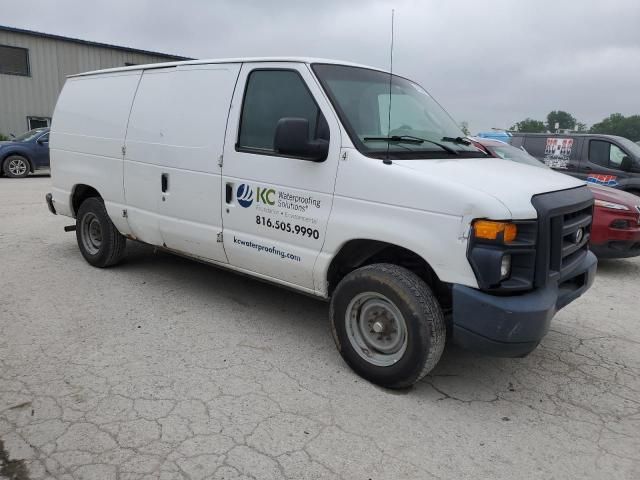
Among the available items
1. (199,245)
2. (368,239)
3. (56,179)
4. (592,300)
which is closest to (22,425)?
(199,245)

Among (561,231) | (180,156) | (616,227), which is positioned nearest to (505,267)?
(561,231)

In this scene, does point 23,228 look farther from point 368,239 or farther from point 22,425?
point 368,239

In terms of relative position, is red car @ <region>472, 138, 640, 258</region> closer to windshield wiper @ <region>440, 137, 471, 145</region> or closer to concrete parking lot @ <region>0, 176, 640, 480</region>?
concrete parking lot @ <region>0, 176, 640, 480</region>

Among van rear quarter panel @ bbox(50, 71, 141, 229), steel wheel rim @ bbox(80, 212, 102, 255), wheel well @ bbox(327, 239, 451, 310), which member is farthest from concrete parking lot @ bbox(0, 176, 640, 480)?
van rear quarter panel @ bbox(50, 71, 141, 229)

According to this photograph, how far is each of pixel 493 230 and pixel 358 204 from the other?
0.91m

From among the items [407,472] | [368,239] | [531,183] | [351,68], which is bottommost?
[407,472]

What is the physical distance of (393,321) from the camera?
11.2 feet

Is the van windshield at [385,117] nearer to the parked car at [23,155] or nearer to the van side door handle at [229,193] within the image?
the van side door handle at [229,193]

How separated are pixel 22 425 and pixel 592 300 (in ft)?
17.2

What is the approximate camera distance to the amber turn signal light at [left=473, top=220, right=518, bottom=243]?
2846 millimetres

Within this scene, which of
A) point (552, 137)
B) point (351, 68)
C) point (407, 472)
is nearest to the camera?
point (407, 472)

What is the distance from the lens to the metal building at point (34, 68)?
21.6m

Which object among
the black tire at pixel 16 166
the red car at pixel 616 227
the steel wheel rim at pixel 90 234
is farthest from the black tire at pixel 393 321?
the black tire at pixel 16 166

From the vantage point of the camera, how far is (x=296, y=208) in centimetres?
372
